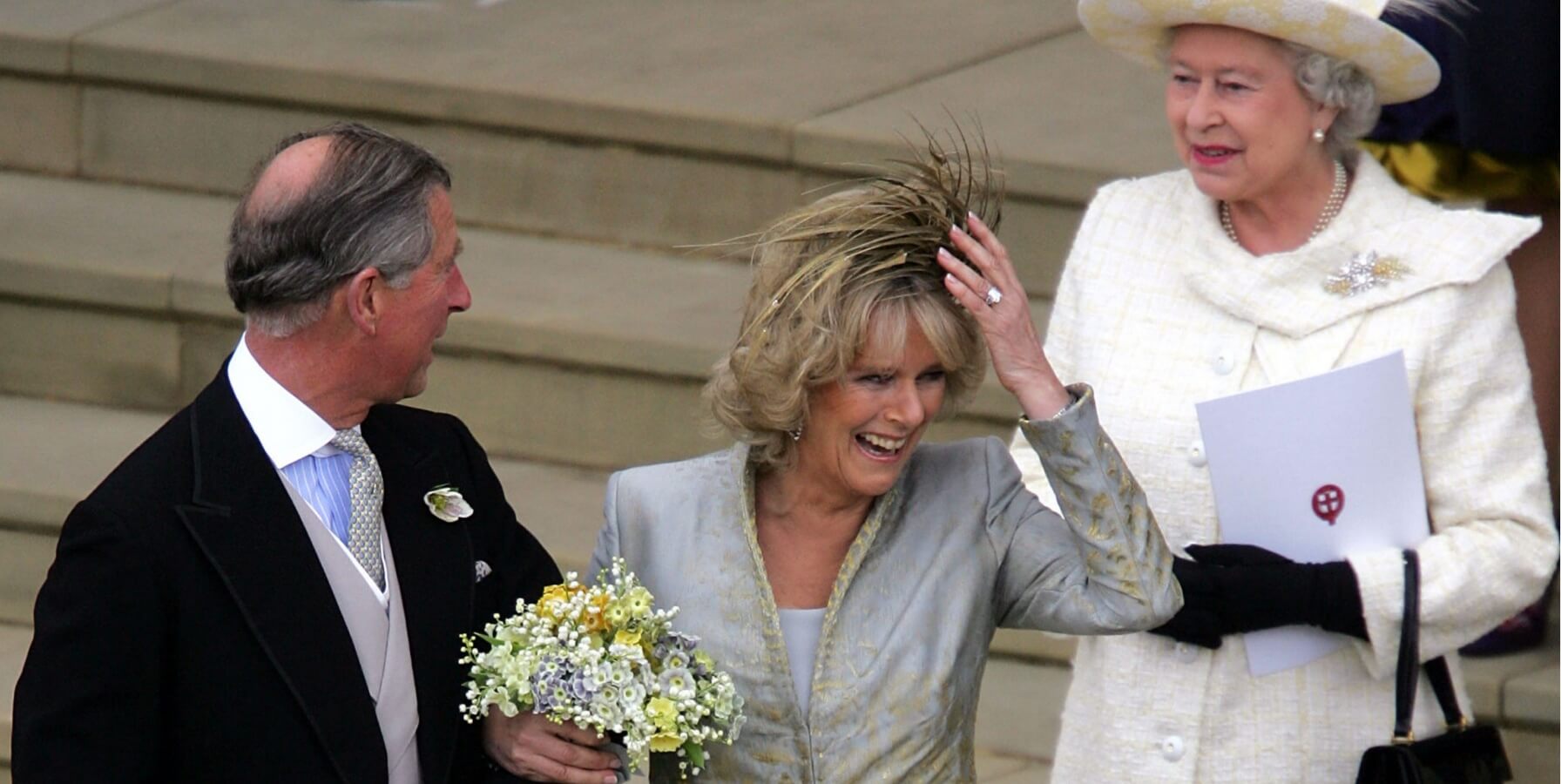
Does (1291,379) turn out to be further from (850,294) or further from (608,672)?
(608,672)

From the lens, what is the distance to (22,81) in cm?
590

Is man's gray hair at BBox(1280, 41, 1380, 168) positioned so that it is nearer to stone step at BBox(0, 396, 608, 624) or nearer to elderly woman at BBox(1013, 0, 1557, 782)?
elderly woman at BBox(1013, 0, 1557, 782)

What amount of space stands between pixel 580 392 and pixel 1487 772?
2.39 metres

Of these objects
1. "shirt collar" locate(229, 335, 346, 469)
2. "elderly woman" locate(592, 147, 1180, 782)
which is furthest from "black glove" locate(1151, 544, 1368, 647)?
"shirt collar" locate(229, 335, 346, 469)

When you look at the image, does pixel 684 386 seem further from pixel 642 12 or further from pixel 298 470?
pixel 298 470

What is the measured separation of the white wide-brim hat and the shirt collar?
1.29 meters

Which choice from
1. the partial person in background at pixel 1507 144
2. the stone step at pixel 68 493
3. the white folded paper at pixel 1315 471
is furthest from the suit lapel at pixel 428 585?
the partial person in background at pixel 1507 144

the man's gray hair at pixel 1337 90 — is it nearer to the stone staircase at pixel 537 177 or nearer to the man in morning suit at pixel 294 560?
the man in morning suit at pixel 294 560

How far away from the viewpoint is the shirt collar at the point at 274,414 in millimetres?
2592

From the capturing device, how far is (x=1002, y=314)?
8.83ft

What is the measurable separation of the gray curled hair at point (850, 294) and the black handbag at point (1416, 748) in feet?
2.40

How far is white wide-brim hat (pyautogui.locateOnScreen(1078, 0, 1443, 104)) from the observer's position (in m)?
3.00

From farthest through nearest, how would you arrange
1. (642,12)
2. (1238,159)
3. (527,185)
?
(642,12)
(527,185)
(1238,159)

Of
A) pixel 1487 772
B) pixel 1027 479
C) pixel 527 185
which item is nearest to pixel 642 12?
pixel 527 185
